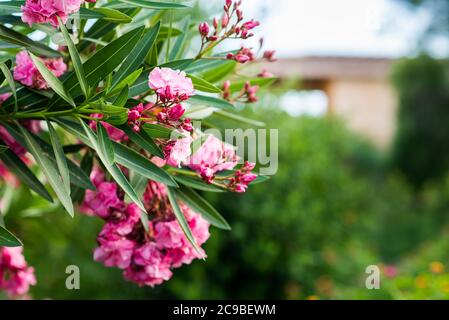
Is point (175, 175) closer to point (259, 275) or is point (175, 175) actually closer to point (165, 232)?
point (165, 232)

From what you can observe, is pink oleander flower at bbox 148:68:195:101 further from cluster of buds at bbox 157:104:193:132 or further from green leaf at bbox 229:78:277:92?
green leaf at bbox 229:78:277:92

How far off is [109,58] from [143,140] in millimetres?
209

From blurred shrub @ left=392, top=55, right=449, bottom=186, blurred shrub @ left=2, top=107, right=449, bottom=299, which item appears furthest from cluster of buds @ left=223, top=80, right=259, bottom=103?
blurred shrub @ left=392, top=55, right=449, bottom=186

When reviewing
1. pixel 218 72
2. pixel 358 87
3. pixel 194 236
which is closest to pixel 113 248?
pixel 194 236

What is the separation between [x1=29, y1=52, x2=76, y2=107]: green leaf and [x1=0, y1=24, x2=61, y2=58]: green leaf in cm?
12

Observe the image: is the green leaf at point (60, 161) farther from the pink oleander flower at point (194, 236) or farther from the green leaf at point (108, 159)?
the pink oleander flower at point (194, 236)

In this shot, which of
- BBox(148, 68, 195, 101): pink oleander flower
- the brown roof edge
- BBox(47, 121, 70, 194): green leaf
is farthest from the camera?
the brown roof edge

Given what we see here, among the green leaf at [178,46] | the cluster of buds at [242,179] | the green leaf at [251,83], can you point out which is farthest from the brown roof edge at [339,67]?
the cluster of buds at [242,179]

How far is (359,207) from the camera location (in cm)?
618

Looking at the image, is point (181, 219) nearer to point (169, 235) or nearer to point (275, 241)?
point (169, 235)

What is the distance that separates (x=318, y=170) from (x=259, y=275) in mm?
1138

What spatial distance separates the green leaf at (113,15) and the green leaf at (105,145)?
0.27 metres

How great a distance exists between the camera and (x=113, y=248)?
155 cm

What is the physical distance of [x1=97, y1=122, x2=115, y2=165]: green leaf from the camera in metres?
1.26
